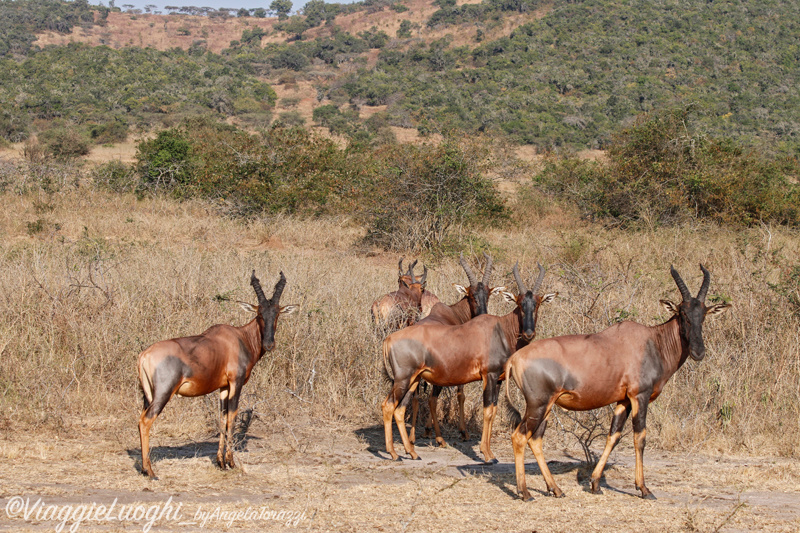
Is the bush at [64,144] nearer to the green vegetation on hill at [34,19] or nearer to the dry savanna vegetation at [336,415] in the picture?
the dry savanna vegetation at [336,415]

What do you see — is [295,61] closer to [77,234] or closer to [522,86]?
[522,86]

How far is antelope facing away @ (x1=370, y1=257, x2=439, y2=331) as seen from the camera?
9547mm

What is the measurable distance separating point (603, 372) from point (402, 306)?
154 inches

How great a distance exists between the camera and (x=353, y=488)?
21.0ft

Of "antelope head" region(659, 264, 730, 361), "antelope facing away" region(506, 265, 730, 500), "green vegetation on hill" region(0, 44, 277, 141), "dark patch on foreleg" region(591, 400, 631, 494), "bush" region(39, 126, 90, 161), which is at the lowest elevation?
"dark patch on foreleg" region(591, 400, 631, 494)

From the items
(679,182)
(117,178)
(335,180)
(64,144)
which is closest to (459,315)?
(679,182)

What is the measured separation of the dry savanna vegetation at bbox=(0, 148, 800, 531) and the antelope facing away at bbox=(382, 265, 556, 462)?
2.28 feet

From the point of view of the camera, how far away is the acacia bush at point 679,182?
738 inches

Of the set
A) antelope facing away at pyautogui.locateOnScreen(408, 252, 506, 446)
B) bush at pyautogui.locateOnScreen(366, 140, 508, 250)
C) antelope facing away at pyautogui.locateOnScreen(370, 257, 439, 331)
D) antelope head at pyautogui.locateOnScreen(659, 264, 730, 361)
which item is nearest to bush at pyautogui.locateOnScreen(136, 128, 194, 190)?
bush at pyautogui.locateOnScreen(366, 140, 508, 250)

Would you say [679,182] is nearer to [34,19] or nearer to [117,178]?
[117,178]

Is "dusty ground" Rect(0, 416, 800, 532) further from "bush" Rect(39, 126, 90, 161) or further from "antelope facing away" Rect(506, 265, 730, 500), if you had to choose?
"bush" Rect(39, 126, 90, 161)

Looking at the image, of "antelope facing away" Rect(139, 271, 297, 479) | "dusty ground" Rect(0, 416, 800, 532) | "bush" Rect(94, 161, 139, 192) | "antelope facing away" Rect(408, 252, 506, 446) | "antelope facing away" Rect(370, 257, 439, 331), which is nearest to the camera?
"dusty ground" Rect(0, 416, 800, 532)

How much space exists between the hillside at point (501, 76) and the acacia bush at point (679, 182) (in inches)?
480

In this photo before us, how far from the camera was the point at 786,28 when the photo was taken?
53812 mm
